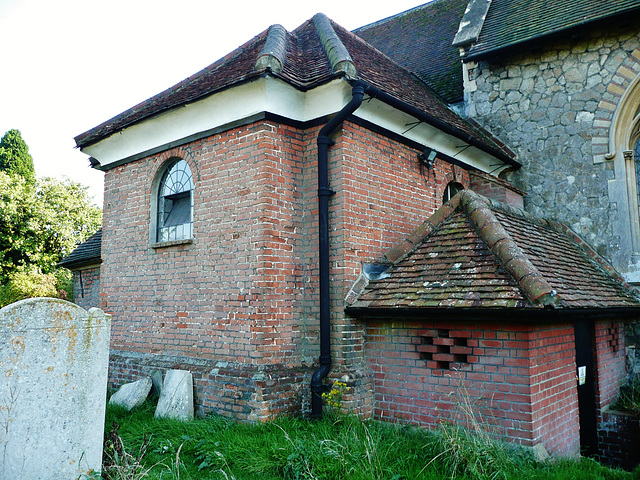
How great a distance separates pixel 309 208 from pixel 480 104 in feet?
18.2

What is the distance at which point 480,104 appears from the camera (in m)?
10.5

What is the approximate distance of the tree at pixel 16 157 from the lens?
28.7 metres

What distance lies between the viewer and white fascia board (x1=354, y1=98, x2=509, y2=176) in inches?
276

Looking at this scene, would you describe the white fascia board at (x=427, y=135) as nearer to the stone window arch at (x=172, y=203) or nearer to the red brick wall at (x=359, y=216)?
the red brick wall at (x=359, y=216)

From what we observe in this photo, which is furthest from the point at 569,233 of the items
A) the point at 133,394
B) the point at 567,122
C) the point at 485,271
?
the point at 133,394

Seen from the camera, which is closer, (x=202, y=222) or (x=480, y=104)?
(x=202, y=222)

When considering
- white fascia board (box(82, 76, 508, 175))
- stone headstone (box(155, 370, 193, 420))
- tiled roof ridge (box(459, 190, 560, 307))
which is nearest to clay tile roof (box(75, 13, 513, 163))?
white fascia board (box(82, 76, 508, 175))

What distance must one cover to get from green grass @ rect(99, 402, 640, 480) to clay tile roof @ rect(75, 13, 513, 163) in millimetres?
4178

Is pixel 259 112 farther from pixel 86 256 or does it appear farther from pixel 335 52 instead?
pixel 86 256

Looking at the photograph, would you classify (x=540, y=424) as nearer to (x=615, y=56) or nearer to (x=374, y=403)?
(x=374, y=403)

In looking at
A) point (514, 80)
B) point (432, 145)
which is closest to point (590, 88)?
point (514, 80)

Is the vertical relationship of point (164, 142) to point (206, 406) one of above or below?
above

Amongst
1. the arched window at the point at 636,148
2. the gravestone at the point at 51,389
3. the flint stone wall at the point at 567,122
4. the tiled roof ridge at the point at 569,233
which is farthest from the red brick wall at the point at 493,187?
the gravestone at the point at 51,389

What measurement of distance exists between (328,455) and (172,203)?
4.85 metres
